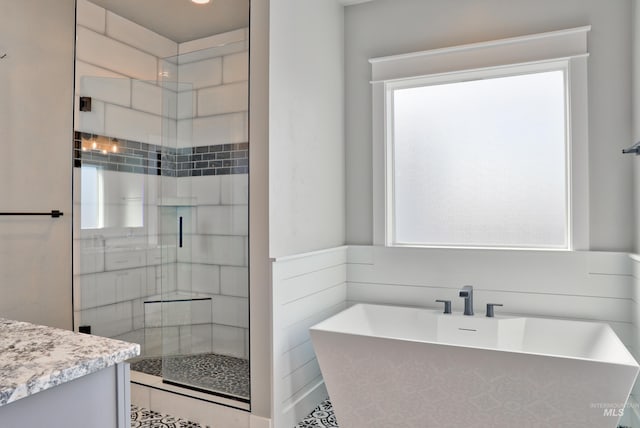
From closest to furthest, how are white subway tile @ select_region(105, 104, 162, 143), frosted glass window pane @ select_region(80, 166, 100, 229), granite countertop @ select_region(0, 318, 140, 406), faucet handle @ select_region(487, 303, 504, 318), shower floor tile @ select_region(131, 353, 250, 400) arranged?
granite countertop @ select_region(0, 318, 140, 406) → shower floor tile @ select_region(131, 353, 250, 400) → faucet handle @ select_region(487, 303, 504, 318) → frosted glass window pane @ select_region(80, 166, 100, 229) → white subway tile @ select_region(105, 104, 162, 143)

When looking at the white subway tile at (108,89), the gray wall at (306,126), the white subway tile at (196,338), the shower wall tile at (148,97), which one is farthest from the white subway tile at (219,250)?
the white subway tile at (108,89)

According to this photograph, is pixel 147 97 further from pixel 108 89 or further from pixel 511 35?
pixel 511 35

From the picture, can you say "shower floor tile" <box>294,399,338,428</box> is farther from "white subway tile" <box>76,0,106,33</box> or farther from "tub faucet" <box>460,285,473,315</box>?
"white subway tile" <box>76,0,106,33</box>

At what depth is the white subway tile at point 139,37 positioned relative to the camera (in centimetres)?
305

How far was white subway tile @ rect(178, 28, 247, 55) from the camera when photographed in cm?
286

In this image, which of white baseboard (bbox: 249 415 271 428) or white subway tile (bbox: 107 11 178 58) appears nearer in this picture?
white baseboard (bbox: 249 415 271 428)

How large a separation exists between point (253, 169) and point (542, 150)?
183 centimetres

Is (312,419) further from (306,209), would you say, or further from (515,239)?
(515,239)

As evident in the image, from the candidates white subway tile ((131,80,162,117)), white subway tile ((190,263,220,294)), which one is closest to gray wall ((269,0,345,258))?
white subway tile ((190,263,220,294))

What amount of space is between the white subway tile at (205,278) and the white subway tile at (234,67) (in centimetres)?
120

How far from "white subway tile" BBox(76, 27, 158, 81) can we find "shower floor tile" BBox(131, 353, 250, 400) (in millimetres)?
1918

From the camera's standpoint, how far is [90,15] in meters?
2.89

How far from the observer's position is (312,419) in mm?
2592

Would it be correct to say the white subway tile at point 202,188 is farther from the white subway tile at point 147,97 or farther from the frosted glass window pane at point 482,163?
the frosted glass window pane at point 482,163
